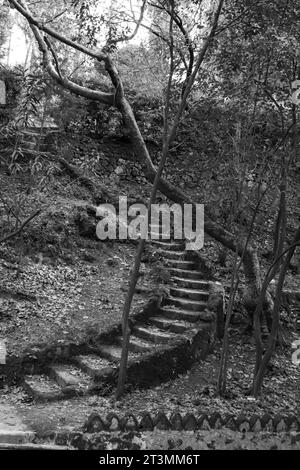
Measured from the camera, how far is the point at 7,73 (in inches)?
474

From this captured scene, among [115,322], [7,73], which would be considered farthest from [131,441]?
[7,73]

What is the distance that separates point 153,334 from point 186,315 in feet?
2.66

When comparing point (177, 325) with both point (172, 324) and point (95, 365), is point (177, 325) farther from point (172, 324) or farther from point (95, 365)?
point (95, 365)

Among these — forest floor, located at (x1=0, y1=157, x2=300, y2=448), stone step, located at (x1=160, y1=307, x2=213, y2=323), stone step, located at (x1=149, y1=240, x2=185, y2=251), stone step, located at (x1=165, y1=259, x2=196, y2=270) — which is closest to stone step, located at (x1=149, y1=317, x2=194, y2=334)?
stone step, located at (x1=160, y1=307, x2=213, y2=323)

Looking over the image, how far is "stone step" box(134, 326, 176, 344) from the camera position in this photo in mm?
6664

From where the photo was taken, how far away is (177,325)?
707cm

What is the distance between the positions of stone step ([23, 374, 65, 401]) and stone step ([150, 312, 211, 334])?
1.89m

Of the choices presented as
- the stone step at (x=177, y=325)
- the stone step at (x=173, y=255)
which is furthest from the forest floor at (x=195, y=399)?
the stone step at (x=173, y=255)

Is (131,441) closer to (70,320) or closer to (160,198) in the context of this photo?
(70,320)

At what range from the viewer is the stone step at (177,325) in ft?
23.0

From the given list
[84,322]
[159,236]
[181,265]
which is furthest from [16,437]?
[159,236]

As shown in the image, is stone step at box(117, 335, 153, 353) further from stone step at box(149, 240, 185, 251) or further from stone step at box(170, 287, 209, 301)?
stone step at box(149, 240, 185, 251)
